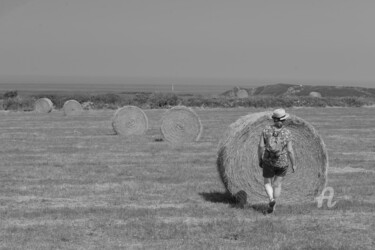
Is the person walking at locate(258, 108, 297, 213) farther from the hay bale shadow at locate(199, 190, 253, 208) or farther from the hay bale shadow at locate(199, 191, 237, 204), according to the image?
the hay bale shadow at locate(199, 191, 237, 204)

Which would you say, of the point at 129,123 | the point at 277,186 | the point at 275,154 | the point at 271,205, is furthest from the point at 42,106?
the point at 271,205

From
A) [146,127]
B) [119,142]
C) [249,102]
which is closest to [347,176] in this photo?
[119,142]

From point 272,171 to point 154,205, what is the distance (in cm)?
232

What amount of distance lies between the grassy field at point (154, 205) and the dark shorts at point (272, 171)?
66 centimetres

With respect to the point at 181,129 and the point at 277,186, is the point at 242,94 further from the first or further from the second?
the point at 277,186

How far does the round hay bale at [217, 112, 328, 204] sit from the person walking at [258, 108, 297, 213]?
90cm

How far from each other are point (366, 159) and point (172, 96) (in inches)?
1523

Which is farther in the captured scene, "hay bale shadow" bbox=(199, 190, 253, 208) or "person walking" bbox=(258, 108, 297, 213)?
"hay bale shadow" bbox=(199, 190, 253, 208)

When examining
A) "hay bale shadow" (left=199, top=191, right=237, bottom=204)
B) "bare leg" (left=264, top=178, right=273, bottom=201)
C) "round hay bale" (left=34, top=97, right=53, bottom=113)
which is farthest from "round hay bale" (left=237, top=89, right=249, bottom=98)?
"bare leg" (left=264, top=178, right=273, bottom=201)

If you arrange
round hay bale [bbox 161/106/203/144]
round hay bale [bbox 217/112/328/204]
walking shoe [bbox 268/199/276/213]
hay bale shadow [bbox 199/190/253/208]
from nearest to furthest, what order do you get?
walking shoe [bbox 268/199/276/213] < hay bale shadow [bbox 199/190/253/208] < round hay bale [bbox 217/112/328/204] < round hay bale [bbox 161/106/203/144]

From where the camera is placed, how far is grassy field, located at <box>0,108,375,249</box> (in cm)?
1198

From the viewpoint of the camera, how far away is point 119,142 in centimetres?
2931

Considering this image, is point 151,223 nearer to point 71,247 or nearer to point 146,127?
point 71,247

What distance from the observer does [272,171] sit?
1419 centimetres
